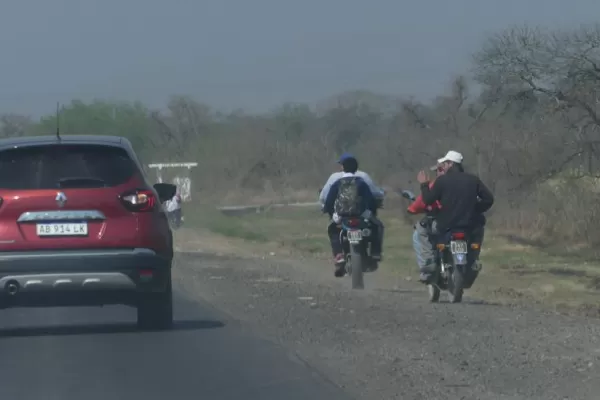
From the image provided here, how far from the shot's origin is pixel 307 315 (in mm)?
15086

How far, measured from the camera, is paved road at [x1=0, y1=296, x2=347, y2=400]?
9.96 meters

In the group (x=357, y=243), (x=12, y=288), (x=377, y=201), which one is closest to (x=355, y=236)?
(x=357, y=243)

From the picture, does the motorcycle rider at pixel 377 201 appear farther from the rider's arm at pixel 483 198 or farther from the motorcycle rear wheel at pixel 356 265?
the rider's arm at pixel 483 198

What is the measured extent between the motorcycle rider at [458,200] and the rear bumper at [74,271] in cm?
480

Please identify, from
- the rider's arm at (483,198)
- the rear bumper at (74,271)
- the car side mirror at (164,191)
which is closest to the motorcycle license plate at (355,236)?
the rider's arm at (483,198)

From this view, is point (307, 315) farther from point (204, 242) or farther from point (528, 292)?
point (204, 242)

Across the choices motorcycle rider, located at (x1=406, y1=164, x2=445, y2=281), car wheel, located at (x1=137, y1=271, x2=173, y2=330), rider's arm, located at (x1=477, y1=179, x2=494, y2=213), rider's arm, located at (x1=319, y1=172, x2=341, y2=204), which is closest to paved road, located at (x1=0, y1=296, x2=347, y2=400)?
car wheel, located at (x1=137, y1=271, x2=173, y2=330)

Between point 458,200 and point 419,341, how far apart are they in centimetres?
414

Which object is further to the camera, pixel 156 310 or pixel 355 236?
pixel 355 236

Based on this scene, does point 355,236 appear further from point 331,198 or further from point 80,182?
point 80,182

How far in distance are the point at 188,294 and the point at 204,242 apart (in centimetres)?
1939

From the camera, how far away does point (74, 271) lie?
490 inches

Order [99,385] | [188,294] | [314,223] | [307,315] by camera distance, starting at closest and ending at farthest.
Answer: [99,385]
[307,315]
[188,294]
[314,223]

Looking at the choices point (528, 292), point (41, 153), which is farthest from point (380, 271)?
point (41, 153)
